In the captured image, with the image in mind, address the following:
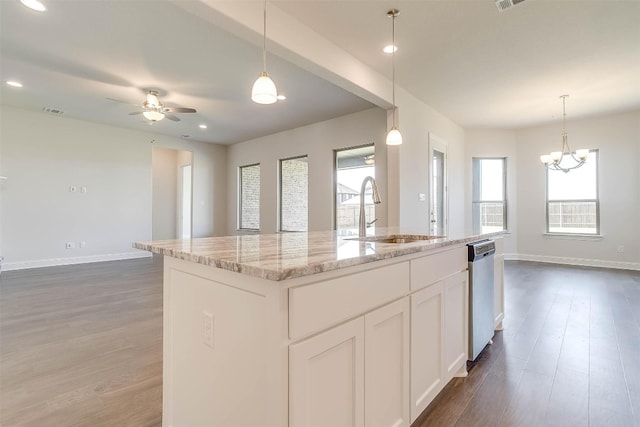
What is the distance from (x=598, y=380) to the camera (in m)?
1.96

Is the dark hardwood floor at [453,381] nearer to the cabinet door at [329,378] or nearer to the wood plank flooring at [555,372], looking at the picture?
the wood plank flooring at [555,372]

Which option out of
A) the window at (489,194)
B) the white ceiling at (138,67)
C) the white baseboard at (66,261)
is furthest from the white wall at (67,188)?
the window at (489,194)

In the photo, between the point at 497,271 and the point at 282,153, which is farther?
the point at 282,153

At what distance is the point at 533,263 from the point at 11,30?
8.54 m

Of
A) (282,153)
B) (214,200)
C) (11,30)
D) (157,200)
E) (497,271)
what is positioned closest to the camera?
(497,271)

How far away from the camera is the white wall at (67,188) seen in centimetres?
543

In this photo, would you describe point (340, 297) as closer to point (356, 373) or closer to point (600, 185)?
point (356, 373)

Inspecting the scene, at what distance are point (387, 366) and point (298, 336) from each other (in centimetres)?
60

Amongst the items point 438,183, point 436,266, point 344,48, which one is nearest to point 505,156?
point 438,183

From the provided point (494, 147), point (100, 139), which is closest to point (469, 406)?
point (494, 147)

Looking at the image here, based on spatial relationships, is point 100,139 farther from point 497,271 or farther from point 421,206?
point 497,271

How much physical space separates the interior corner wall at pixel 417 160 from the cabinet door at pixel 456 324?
2.05 m

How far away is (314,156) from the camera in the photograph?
243 inches

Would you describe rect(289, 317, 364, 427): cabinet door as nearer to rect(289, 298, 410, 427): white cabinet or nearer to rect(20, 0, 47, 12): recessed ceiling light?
rect(289, 298, 410, 427): white cabinet
